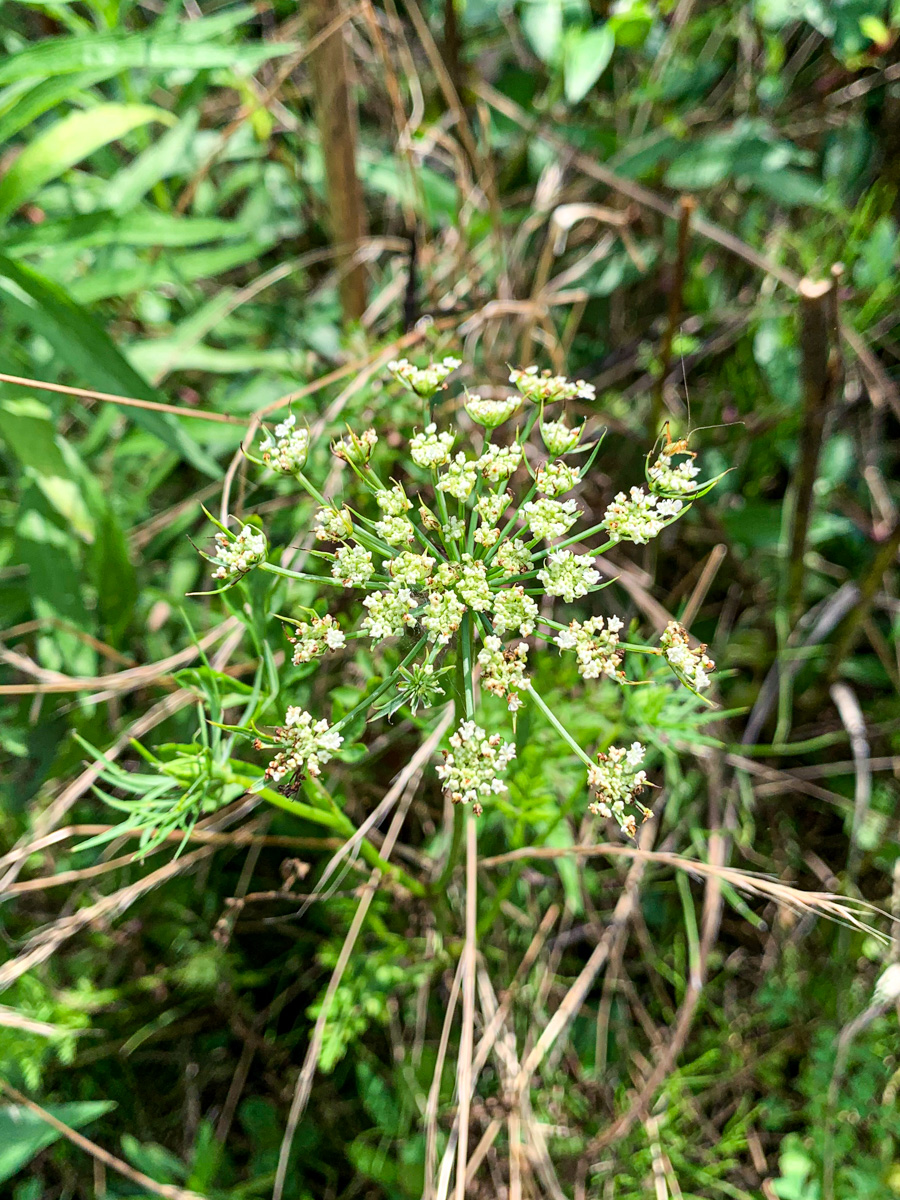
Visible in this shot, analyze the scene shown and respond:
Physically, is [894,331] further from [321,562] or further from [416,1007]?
[416,1007]

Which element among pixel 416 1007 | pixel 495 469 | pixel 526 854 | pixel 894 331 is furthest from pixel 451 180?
pixel 416 1007

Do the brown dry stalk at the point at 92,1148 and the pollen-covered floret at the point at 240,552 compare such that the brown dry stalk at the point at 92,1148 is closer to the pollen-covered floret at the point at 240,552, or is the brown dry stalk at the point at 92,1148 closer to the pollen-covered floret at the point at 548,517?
the pollen-covered floret at the point at 240,552

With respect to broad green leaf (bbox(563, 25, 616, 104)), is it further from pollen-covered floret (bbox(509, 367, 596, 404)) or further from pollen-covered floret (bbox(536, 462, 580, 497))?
pollen-covered floret (bbox(536, 462, 580, 497))

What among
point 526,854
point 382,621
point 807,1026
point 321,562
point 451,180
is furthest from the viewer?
point 451,180

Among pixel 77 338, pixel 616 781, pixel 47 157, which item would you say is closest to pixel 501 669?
pixel 616 781

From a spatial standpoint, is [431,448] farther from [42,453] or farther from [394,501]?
[42,453]

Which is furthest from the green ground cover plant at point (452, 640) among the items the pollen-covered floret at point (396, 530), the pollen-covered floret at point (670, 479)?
the pollen-covered floret at point (670, 479)
